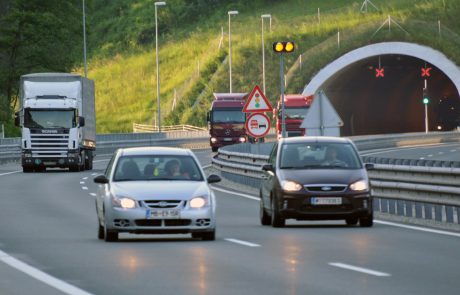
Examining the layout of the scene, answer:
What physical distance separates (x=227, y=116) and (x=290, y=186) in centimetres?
4885

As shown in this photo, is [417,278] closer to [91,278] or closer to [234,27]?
[91,278]

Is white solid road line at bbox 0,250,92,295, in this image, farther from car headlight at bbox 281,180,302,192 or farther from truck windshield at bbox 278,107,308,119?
truck windshield at bbox 278,107,308,119

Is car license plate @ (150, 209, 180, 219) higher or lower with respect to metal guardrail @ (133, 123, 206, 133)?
higher

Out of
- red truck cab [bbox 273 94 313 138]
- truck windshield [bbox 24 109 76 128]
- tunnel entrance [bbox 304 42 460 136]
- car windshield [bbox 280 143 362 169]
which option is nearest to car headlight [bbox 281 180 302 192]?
car windshield [bbox 280 143 362 169]

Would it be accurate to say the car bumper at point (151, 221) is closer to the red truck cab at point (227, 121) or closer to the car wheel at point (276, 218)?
the car wheel at point (276, 218)

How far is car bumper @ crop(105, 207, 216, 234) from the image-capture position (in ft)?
63.9

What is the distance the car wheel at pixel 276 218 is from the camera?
2281 centimetres

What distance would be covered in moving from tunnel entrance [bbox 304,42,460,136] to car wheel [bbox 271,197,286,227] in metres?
62.0

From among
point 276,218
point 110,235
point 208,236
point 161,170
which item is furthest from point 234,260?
point 276,218

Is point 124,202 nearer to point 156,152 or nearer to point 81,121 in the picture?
point 156,152

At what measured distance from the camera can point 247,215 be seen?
2691cm

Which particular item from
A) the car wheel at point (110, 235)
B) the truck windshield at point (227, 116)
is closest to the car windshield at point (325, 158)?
the car wheel at point (110, 235)

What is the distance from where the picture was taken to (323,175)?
2277cm

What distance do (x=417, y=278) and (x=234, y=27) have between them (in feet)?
325
